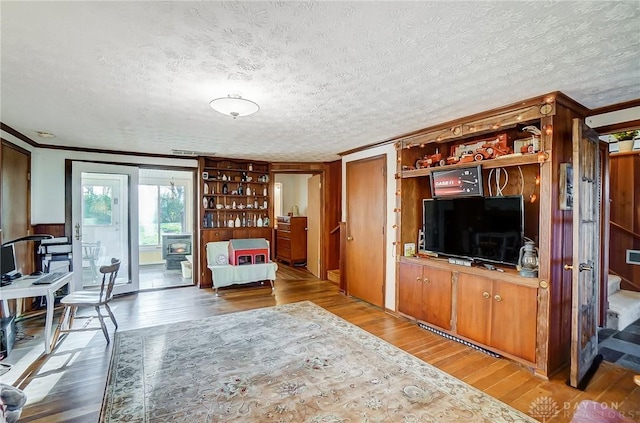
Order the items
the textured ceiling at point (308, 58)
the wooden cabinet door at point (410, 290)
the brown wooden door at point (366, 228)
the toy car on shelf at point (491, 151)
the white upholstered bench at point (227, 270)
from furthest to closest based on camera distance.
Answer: the white upholstered bench at point (227, 270) < the brown wooden door at point (366, 228) < the wooden cabinet door at point (410, 290) < the toy car on shelf at point (491, 151) < the textured ceiling at point (308, 58)

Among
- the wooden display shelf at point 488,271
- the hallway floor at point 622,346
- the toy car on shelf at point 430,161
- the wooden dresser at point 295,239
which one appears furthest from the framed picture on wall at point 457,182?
the wooden dresser at point 295,239

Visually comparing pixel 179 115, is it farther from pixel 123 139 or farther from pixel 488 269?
pixel 488 269

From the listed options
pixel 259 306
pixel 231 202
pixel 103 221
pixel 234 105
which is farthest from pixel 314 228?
pixel 234 105

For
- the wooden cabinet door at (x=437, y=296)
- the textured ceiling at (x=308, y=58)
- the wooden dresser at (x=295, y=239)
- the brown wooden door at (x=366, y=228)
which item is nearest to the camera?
the textured ceiling at (x=308, y=58)

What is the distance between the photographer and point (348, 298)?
16.6 feet

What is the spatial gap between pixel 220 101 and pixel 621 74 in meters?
2.96

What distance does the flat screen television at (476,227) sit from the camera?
9.89 ft

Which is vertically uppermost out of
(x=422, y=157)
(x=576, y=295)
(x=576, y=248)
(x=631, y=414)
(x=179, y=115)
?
(x=179, y=115)

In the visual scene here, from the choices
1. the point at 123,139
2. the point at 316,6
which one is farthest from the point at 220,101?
the point at 123,139

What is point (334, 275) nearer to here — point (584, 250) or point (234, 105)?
point (584, 250)

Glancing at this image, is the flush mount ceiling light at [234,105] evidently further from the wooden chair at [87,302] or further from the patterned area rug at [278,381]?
the patterned area rug at [278,381]

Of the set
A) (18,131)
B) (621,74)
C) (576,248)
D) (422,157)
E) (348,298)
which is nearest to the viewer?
(621,74)

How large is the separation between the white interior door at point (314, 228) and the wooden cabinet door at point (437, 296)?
310cm

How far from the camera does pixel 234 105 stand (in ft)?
8.41
